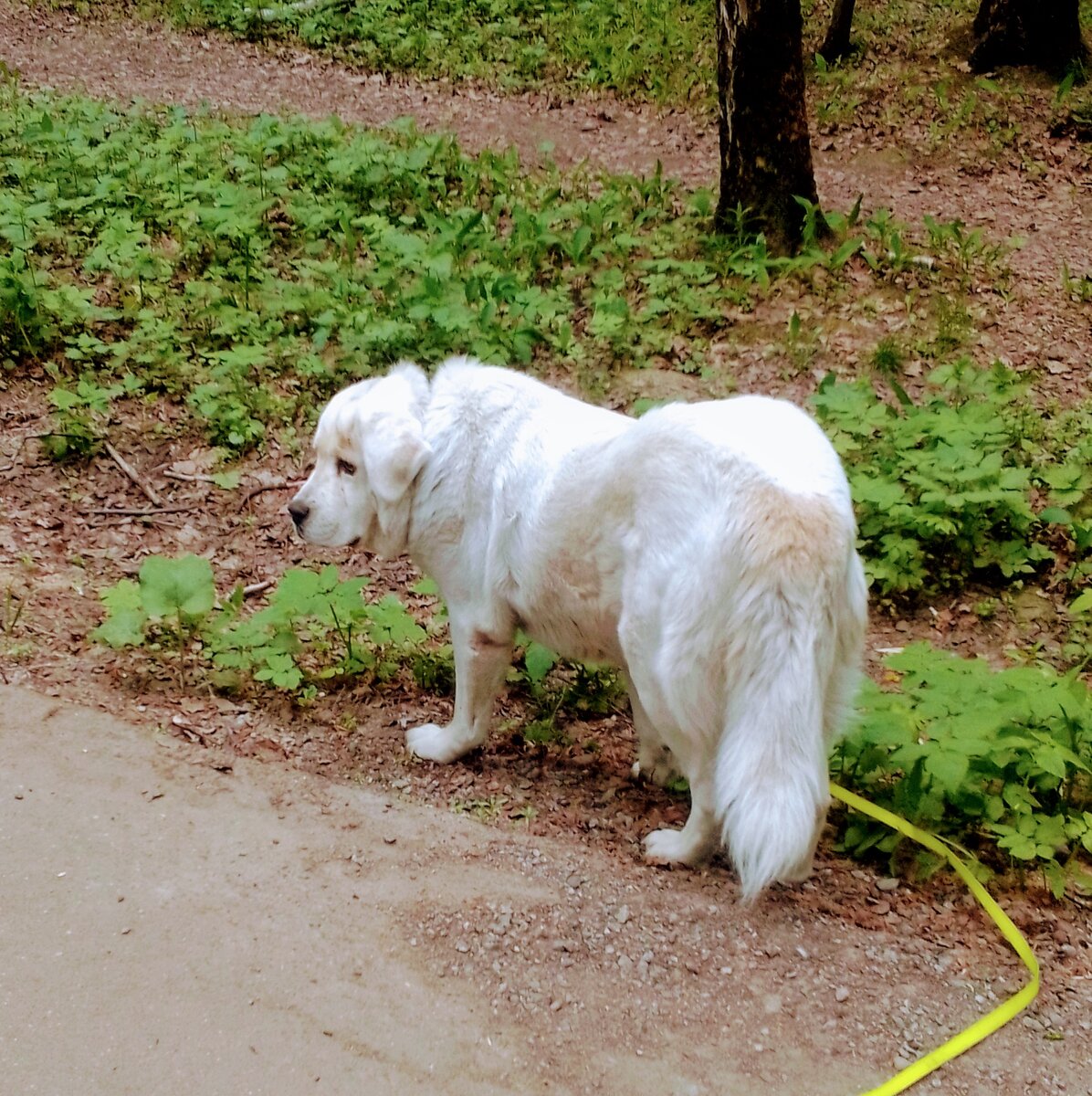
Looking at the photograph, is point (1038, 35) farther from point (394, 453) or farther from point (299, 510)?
point (299, 510)

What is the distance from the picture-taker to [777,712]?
2842mm

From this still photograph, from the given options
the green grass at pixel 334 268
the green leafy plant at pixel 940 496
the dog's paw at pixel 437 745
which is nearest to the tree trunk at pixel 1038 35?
the green grass at pixel 334 268

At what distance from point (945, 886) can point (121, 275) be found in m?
6.32

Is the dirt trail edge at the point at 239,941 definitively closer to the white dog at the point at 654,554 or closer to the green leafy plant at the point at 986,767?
the white dog at the point at 654,554

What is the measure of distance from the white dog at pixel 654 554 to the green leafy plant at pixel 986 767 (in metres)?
0.45

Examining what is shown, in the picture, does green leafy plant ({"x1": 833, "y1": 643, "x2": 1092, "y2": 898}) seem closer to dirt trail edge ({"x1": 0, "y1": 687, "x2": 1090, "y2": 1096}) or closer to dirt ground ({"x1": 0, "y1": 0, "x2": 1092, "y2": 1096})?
dirt ground ({"x1": 0, "y1": 0, "x2": 1092, "y2": 1096})

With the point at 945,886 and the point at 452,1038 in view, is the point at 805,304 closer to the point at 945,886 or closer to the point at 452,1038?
the point at 945,886

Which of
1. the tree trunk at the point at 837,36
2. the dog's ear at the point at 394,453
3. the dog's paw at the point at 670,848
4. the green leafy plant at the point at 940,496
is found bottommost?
the dog's paw at the point at 670,848

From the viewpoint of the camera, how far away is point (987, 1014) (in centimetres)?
283

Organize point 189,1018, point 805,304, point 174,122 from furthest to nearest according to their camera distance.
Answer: point 174,122 → point 805,304 → point 189,1018

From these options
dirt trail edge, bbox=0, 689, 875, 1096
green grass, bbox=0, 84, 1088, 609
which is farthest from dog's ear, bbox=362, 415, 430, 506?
green grass, bbox=0, 84, 1088, 609

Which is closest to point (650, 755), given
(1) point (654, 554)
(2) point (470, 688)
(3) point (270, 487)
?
(2) point (470, 688)

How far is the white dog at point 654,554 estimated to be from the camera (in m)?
2.84

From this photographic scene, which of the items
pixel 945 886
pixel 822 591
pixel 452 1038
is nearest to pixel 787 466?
pixel 822 591
